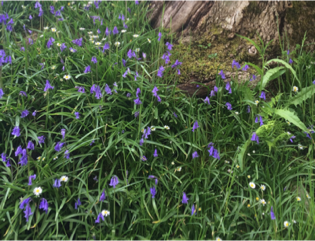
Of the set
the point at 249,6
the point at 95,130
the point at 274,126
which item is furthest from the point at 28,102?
the point at 249,6

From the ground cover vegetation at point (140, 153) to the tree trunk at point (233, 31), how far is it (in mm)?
162

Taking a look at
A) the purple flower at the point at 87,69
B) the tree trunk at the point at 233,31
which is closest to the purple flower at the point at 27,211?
the purple flower at the point at 87,69

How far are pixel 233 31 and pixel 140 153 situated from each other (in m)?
1.77

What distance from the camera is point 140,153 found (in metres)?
2.02

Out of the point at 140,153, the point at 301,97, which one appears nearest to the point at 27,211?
the point at 140,153

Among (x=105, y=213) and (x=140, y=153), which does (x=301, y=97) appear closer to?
(x=140, y=153)

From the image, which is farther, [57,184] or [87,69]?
[87,69]

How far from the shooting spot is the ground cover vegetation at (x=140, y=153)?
183 centimetres

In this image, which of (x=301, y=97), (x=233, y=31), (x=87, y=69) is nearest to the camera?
(x=87, y=69)

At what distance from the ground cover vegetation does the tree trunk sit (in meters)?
0.16

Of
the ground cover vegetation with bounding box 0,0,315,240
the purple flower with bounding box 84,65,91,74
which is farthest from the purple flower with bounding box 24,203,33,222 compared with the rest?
the purple flower with bounding box 84,65,91,74

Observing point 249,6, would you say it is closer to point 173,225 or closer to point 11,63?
point 173,225

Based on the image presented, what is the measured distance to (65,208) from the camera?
1.90m

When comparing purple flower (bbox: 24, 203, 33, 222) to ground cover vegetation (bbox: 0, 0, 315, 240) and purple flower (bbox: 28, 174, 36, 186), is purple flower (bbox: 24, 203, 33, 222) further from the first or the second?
purple flower (bbox: 28, 174, 36, 186)
